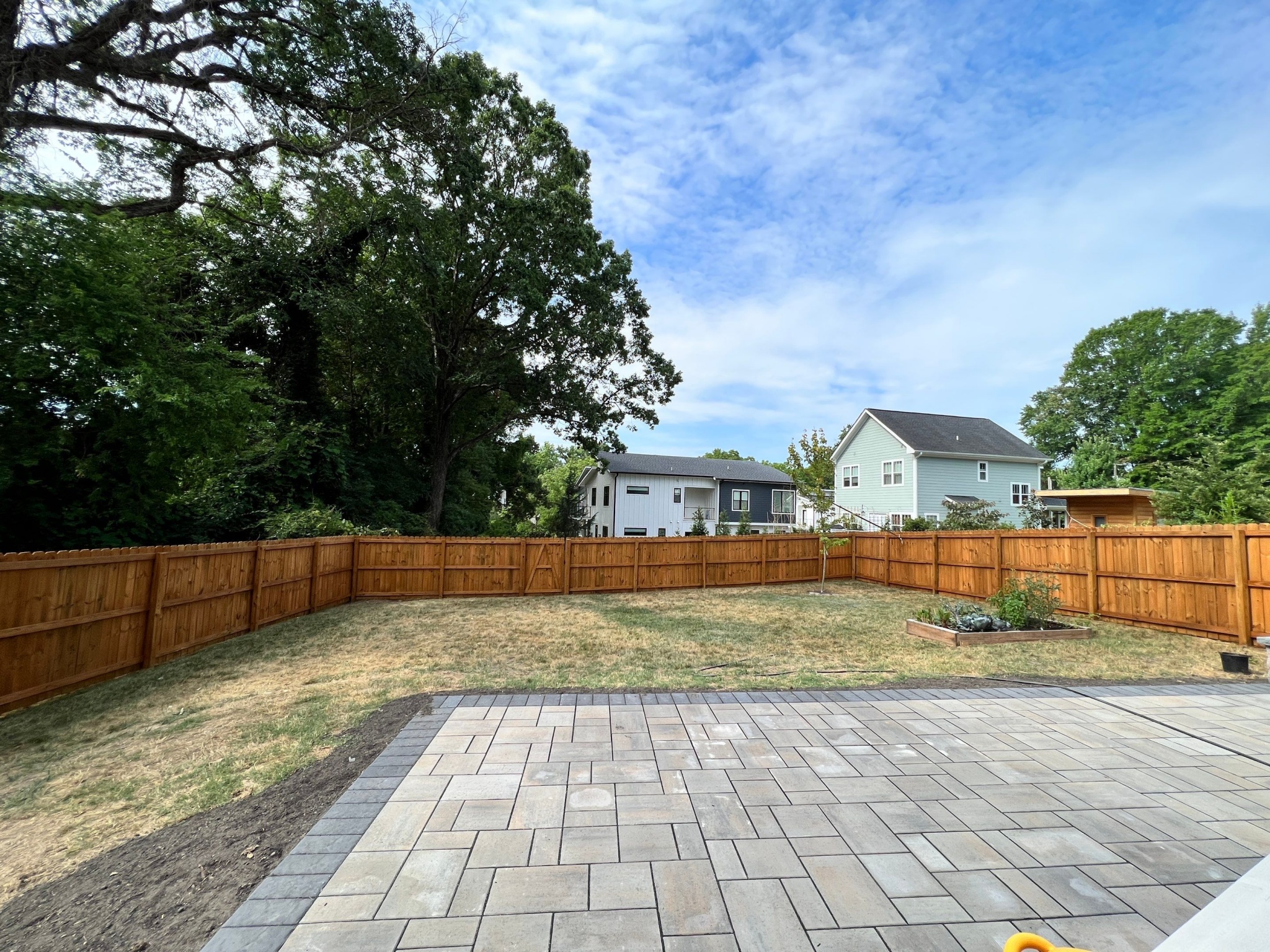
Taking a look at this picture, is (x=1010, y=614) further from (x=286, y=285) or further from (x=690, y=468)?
(x=690, y=468)

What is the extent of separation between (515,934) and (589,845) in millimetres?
595

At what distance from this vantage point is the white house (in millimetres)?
27562

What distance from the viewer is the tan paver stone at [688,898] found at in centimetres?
190

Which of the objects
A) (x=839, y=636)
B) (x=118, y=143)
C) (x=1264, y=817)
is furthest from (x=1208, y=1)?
(x=118, y=143)

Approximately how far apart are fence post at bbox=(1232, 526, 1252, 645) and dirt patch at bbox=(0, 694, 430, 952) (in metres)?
9.91

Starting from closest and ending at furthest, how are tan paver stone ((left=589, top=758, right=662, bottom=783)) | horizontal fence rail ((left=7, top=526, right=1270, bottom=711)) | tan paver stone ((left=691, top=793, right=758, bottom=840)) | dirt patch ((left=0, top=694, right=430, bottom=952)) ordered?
dirt patch ((left=0, top=694, right=430, bottom=952)) < tan paver stone ((left=691, top=793, right=758, bottom=840)) < tan paver stone ((left=589, top=758, right=662, bottom=783)) < horizontal fence rail ((left=7, top=526, right=1270, bottom=711))

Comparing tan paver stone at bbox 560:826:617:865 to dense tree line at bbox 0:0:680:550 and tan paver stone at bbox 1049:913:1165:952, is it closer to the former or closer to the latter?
tan paver stone at bbox 1049:913:1165:952

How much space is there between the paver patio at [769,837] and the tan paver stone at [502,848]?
1 cm

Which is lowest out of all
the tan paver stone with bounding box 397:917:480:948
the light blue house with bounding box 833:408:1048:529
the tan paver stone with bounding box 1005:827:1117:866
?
the tan paver stone with bounding box 397:917:480:948

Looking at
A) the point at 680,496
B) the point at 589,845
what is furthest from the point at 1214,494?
the point at 680,496

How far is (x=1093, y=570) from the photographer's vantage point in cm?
859

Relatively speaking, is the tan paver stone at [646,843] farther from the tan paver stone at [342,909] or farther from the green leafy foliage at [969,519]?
the green leafy foliage at [969,519]

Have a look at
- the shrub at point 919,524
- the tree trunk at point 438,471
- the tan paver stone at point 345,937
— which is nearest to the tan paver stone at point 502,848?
the tan paver stone at point 345,937

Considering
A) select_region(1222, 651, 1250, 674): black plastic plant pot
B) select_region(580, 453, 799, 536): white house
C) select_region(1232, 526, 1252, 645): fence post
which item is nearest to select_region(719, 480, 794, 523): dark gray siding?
select_region(580, 453, 799, 536): white house
